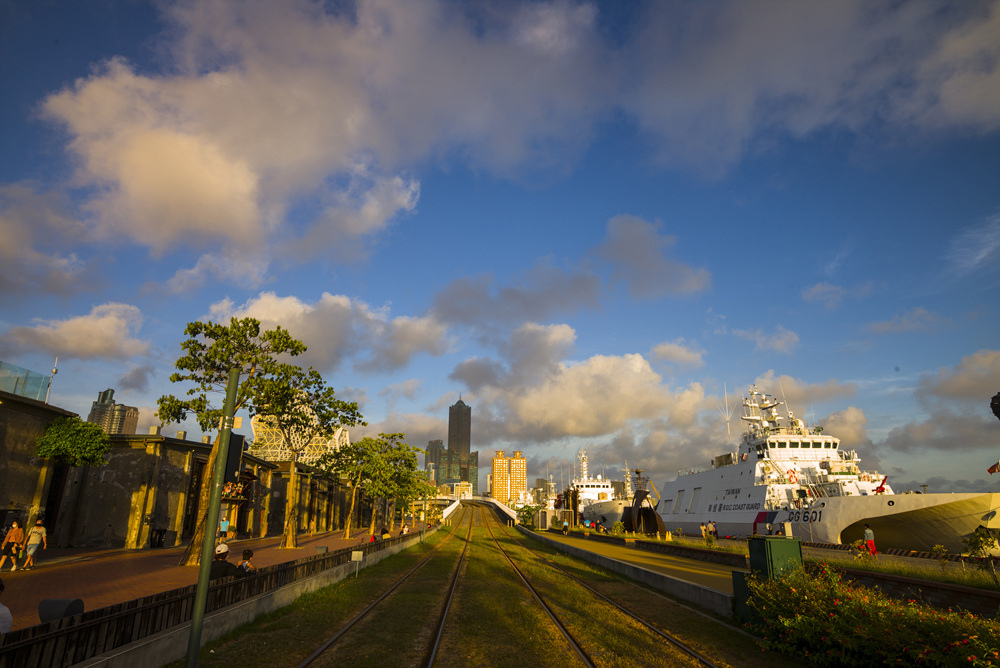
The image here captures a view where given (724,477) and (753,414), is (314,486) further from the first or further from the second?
(753,414)

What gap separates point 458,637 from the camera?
10844mm

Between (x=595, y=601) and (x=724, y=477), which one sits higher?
(x=724, y=477)

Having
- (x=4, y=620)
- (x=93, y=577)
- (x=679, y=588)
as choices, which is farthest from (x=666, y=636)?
(x=93, y=577)

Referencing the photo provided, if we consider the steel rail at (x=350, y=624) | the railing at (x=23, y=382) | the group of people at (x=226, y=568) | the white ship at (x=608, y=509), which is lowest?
the white ship at (x=608, y=509)

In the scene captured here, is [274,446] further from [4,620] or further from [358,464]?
[4,620]

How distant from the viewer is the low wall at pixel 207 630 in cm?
690

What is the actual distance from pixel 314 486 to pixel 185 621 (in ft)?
143

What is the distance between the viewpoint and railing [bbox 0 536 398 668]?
582cm

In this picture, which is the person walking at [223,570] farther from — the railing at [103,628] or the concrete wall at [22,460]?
the concrete wall at [22,460]

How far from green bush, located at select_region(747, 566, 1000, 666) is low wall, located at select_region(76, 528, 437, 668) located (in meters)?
10.3

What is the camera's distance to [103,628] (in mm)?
6977

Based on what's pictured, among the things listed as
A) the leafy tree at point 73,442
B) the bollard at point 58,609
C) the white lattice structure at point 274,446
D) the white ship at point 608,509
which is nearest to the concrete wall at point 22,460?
the leafy tree at point 73,442

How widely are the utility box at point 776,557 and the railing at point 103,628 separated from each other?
11587 mm

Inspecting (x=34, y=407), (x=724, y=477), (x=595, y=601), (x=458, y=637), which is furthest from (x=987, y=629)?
(x=724, y=477)
